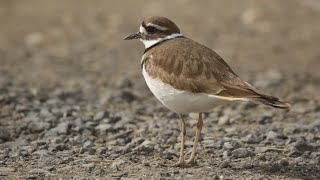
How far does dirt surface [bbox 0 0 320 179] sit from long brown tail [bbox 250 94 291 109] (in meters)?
0.89

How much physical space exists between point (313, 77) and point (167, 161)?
617 cm

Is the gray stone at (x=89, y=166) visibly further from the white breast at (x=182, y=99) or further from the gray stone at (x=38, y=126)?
the gray stone at (x=38, y=126)

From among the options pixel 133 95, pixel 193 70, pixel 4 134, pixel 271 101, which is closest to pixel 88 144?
pixel 4 134

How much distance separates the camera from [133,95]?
11.7 m

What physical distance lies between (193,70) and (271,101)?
994 mm

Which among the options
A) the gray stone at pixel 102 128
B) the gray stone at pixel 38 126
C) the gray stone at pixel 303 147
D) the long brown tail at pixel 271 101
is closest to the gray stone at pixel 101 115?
the gray stone at pixel 102 128

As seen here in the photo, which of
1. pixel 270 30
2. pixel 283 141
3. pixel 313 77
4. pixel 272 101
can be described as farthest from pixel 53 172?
pixel 270 30

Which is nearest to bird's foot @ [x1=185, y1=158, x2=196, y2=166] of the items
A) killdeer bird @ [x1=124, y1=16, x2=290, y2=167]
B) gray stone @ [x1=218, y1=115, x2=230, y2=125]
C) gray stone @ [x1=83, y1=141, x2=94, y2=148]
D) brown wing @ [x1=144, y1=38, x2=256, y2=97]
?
killdeer bird @ [x1=124, y1=16, x2=290, y2=167]

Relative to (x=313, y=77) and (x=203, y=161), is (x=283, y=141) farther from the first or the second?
(x=313, y=77)

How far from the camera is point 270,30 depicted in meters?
16.3

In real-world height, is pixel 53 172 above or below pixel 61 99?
below

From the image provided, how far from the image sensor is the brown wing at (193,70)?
7.15 m

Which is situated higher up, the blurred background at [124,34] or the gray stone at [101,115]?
the blurred background at [124,34]

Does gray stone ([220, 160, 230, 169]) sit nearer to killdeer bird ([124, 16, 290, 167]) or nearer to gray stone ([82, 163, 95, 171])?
killdeer bird ([124, 16, 290, 167])
